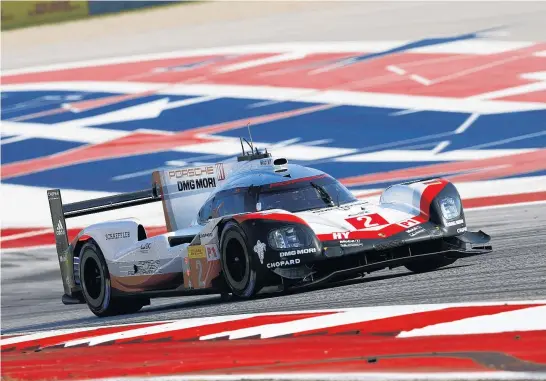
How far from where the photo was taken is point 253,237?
356 inches

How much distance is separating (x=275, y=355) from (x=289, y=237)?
260 centimetres

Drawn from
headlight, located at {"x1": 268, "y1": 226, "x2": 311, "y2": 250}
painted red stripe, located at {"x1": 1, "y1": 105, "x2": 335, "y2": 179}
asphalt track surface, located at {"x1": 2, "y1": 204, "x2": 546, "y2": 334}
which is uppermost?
painted red stripe, located at {"x1": 1, "y1": 105, "x2": 335, "y2": 179}

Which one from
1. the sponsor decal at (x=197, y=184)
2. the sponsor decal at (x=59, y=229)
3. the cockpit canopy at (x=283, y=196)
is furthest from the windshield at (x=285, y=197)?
the sponsor decal at (x=59, y=229)

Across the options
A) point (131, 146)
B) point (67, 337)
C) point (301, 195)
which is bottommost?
point (67, 337)

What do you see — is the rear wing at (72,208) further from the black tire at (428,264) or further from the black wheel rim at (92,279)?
the black tire at (428,264)

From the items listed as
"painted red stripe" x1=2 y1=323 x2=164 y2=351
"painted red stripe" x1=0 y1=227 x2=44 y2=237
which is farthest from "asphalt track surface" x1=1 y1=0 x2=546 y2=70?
"painted red stripe" x1=2 y1=323 x2=164 y2=351

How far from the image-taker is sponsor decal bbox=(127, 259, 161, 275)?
10.6 meters

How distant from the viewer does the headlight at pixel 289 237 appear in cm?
900

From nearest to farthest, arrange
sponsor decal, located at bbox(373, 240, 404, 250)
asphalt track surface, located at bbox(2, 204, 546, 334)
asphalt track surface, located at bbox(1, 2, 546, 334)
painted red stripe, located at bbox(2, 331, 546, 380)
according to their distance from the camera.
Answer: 1. painted red stripe, located at bbox(2, 331, 546, 380)
2. asphalt track surface, located at bbox(2, 204, 546, 334)
3. asphalt track surface, located at bbox(1, 2, 546, 334)
4. sponsor decal, located at bbox(373, 240, 404, 250)

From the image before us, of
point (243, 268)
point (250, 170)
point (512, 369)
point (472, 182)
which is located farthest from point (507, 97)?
point (512, 369)

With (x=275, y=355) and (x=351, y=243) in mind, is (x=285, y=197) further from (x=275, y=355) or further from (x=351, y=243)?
(x=275, y=355)

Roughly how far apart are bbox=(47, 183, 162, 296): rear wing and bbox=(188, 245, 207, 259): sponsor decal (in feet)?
5.74

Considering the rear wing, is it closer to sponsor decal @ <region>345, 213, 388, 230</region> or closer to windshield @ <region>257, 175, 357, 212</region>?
windshield @ <region>257, 175, 357, 212</region>

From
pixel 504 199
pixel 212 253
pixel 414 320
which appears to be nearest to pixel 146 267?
pixel 212 253
